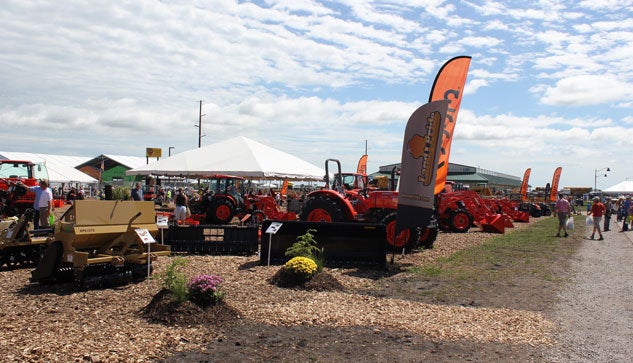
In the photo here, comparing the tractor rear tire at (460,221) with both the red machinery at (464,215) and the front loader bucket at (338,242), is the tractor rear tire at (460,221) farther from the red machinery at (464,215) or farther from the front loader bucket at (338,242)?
the front loader bucket at (338,242)

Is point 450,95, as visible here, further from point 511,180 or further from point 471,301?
point 511,180

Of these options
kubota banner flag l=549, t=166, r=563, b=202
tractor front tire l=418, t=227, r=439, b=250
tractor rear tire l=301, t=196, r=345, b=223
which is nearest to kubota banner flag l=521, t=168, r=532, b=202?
kubota banner flag l=549, t=166, r=563, b=202

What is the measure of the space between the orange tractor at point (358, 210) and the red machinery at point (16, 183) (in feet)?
37.0

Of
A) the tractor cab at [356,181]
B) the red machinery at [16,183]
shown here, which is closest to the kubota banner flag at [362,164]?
the tractor cab at [356,181]

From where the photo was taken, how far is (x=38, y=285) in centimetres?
830

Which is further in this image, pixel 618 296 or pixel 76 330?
pixel 618 296

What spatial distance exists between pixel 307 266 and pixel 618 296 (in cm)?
500

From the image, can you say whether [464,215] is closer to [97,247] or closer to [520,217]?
[520,217]

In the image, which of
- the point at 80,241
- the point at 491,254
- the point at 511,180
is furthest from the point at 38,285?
the point at 511,180

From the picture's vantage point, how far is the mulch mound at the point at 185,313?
20.1 feet

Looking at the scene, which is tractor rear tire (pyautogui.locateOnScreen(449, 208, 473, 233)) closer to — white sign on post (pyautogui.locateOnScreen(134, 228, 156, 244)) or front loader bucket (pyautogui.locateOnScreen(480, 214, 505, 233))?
front loader bucket (pyautogui.locateOnScreen(480, 214, 505, 233))

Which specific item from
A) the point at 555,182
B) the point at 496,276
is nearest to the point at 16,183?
the point at 496,276

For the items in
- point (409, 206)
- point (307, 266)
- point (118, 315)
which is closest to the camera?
point (118, 315)

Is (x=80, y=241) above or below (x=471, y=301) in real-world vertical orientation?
above
